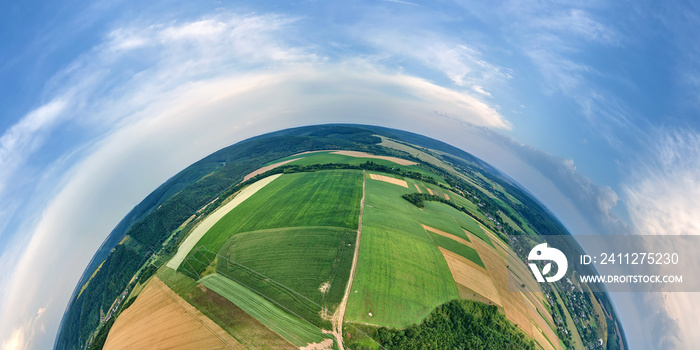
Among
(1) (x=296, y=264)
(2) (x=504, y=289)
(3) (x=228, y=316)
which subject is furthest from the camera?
(2) (x=504, y=289)

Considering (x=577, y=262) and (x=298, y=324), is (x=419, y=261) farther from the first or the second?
(x=577, y=262)

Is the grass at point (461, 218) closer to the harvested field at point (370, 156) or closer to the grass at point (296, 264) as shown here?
the grass at point (296, 264)

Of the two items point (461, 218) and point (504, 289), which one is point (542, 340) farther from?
point (461, 218)

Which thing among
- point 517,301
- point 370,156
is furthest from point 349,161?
point 517,301

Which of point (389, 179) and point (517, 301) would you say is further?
point (389, 179)

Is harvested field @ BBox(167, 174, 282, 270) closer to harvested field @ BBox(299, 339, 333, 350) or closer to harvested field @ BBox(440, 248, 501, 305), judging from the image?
harvested field @ BBox(299, 339, 333, 350)

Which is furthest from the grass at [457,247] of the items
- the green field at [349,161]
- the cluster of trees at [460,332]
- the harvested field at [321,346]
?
the green field at [349,161]
